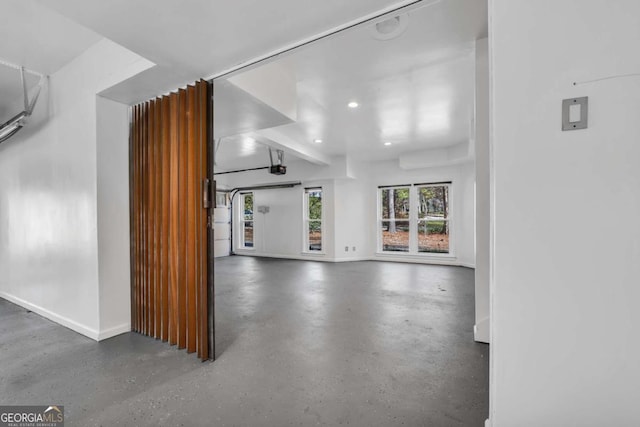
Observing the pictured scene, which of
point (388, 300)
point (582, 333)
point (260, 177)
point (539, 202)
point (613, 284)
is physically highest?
point (260, 177)

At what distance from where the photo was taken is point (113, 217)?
258 cm

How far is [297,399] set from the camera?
1687 millimetres

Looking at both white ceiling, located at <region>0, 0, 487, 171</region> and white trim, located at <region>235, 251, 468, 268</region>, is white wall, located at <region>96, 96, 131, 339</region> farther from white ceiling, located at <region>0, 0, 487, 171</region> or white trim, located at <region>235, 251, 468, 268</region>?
white trim, located at <region>235, 251, 468, 268</region>

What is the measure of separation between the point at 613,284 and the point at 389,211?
6871mm

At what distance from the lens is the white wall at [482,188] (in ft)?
7.75

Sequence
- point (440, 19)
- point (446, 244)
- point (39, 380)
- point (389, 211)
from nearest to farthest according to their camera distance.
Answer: point (39, 380) < point (440, 19) < point (446, 244) < point (389, 211)

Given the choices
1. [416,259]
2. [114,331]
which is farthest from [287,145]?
[416,259]

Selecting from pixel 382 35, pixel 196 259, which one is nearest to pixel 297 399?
pixel 196 259

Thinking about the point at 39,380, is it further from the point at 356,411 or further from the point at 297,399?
the point at 356,411

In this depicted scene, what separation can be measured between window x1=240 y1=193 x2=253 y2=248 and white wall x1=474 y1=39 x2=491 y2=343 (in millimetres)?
7686

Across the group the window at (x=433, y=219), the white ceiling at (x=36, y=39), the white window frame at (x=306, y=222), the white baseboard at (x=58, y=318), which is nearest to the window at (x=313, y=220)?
the white window frame at (x=306, y=222)

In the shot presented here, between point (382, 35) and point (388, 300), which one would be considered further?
point (388, 300)

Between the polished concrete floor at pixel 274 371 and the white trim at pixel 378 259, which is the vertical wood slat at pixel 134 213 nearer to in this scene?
the polished concrete floor at pixel 274 371

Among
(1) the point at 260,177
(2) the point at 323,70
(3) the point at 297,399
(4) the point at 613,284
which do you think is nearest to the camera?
(4) the point at 613,284
